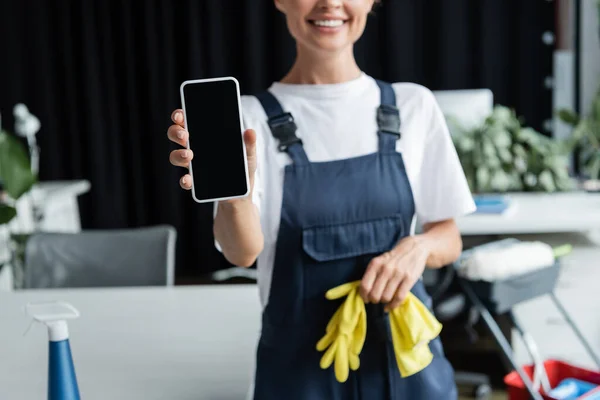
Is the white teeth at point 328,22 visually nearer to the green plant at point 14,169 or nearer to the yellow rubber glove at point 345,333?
the yellow rubber glove at point 345,333

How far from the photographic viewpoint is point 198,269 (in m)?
4.89

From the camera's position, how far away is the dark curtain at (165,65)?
4.49 metres

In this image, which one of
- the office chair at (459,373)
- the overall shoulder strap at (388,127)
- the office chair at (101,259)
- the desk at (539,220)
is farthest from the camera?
the office chair at (459,373)

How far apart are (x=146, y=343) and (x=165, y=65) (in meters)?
3.53

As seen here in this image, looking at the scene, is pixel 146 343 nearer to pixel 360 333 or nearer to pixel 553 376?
pixel 360 333

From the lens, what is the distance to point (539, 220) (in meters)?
2.58

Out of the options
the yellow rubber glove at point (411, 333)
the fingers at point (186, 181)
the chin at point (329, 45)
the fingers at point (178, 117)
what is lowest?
the yellow rubber glove at point (411, 333)

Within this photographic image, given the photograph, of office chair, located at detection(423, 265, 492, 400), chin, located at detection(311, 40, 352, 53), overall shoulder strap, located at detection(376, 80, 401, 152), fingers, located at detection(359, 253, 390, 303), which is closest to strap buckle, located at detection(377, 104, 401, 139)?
overall shoulder strap, located at detection(376, 80, 401, 152)

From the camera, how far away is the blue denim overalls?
1.15m

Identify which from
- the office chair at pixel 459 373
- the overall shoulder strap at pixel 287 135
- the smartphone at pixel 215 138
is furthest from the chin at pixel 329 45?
the office chair at pixel 459 373

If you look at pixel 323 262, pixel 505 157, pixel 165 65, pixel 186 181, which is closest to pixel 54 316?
pixel 186 181

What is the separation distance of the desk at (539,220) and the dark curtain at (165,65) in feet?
6.24

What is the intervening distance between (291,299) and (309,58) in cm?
42

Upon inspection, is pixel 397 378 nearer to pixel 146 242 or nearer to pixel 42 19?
pixel 146 242
